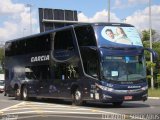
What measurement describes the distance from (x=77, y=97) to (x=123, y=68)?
3.34 meters

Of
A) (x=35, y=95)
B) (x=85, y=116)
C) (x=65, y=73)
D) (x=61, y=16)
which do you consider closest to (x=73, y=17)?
(x=61, y=16)

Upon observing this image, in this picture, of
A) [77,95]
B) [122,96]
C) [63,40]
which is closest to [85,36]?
[63,40]

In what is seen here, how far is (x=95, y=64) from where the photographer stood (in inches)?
977

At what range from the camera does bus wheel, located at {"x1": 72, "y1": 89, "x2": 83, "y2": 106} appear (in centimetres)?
2630

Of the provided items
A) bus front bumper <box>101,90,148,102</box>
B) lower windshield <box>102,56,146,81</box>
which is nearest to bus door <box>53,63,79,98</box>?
lower windshield <box>102,56,146,81</box>

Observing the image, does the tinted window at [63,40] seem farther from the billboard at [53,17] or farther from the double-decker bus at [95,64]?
the billboard at [53,17]

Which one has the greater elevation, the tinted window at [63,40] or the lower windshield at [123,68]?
the tinted window at [63,40]

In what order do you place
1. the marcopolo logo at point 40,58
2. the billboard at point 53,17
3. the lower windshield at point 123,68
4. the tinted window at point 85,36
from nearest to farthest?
the lower windshield at point 123,68 → the tinted window at point 85,36 → the marcopolo logo at point 40,58 → the billboard at point 53,17

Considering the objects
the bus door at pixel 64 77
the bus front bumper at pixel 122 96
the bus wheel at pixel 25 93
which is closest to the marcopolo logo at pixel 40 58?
the bus door at pixel 64 77

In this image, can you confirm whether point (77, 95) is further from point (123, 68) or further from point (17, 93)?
point (17, 93)

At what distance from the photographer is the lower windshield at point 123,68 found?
24.4m

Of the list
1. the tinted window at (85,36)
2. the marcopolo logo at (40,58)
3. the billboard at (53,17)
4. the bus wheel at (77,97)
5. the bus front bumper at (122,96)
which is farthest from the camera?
the billboard at (53,17)

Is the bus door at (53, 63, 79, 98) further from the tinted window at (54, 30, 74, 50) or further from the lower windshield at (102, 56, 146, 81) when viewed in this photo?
the lower windshield at (102, 56, 146, 81)

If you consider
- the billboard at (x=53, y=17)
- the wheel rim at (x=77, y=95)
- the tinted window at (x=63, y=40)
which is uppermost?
the billboard at (x=53, y=17)
